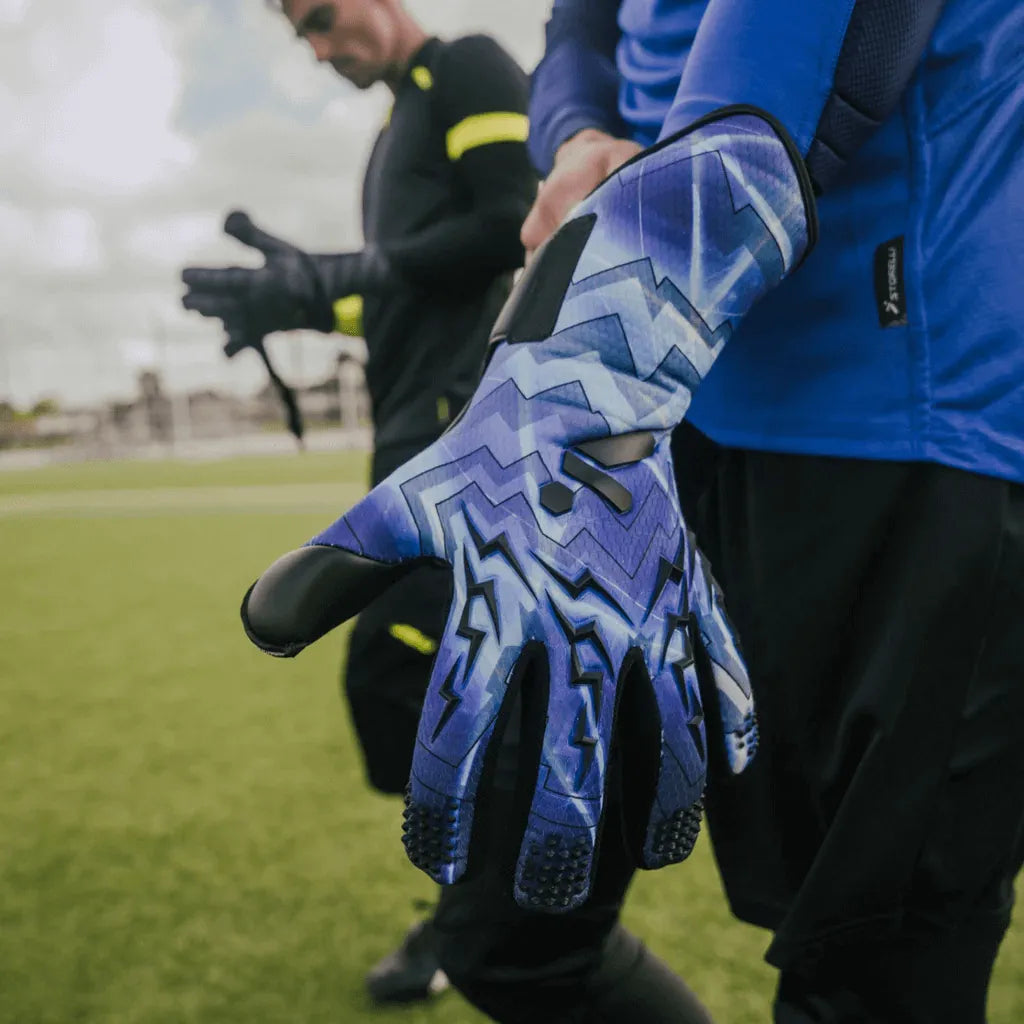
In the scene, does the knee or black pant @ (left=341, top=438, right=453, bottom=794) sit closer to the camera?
the knee

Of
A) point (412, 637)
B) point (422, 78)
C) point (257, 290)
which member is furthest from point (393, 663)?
point (422, 78)

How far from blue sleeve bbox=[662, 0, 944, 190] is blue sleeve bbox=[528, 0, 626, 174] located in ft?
0.84

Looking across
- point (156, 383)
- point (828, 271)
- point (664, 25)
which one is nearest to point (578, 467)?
point (828, 271)

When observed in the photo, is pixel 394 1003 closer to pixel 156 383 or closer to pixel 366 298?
pixel 366 298

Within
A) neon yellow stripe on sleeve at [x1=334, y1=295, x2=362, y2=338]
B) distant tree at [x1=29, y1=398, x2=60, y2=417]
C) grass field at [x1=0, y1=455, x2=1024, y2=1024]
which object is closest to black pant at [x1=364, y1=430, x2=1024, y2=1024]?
grass field at [x1=0, y1=455, x2=1024, y2=1024]

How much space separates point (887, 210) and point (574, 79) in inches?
13.1

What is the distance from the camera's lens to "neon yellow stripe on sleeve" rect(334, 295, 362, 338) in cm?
146

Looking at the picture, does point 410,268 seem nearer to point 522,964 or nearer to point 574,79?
point 574,79

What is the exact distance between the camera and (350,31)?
4.80 feet

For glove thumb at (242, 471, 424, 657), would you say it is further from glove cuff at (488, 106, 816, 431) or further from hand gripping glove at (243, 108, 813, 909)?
glove cuff at (488, 106, 816, 431)

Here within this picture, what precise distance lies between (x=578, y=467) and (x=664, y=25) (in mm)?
389

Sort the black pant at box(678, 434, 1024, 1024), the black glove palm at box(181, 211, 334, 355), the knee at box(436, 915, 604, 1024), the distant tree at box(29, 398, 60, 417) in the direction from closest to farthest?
the black pant at box(678, 434, 1024, 1024)
the knee at box(436, 915, 604, 1024)
the black glove palm at box(181, 211, 334, 355)
the distant tree at box(29, 398, 60, 417)

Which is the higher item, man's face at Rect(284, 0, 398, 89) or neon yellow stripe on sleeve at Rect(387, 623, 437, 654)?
man's face at Rect(284, 0, 398, 89)

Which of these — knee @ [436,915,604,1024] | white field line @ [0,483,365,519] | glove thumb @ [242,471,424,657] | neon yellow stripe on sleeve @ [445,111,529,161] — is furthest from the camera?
white field line @ [0,483,365,519]
